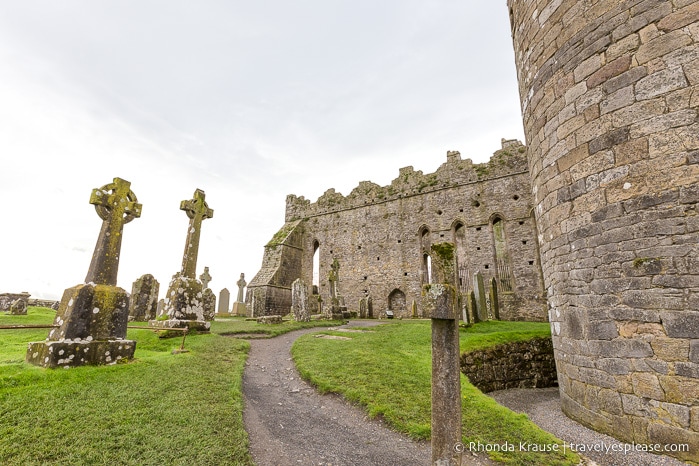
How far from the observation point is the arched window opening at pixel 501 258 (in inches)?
639

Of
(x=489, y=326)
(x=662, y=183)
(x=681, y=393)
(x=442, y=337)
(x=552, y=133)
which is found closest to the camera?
(x=442, y=337)

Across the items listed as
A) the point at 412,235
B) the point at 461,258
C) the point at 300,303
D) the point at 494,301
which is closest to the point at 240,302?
the point at 300,303

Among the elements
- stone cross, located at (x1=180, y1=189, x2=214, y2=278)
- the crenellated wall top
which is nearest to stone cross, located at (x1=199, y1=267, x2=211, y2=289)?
the crenellated wall top

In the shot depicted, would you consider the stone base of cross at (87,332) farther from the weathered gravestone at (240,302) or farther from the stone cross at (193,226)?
the weathered gravestone at (240,302)

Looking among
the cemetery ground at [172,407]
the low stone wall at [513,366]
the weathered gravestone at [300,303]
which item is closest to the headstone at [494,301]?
the low stone wall at [513,366]

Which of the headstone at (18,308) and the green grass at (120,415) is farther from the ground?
the headstone at (18,308)

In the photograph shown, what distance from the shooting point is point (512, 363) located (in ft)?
22.4

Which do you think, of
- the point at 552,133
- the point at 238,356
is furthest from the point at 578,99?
the point at 238,356

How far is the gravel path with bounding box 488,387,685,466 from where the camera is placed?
3.15 m

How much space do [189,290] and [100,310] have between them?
3.75 meters

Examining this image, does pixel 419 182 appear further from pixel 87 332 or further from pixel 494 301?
pixel 87 332

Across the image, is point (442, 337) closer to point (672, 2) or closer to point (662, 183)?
point (662, 183)

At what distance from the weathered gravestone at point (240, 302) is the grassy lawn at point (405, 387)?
46.9 ft

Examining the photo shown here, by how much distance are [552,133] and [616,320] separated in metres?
2.91
